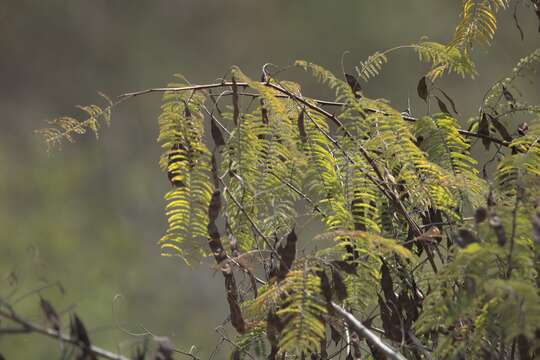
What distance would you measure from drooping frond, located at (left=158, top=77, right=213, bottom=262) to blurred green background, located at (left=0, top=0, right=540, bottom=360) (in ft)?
7.54

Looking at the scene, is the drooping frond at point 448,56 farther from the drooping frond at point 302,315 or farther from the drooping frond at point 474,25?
the drooping frond at point 302,315

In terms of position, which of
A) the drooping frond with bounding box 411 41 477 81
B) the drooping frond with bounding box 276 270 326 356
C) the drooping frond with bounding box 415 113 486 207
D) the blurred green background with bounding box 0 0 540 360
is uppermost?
the blurred green background with bounding box 0 0 540 360

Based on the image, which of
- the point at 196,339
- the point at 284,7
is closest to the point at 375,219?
the point at 196,339

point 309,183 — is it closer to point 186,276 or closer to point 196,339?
point 196,339

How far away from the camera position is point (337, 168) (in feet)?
2.75

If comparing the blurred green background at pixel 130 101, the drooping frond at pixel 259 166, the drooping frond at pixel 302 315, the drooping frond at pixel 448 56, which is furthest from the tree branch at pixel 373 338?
the blurred green background at pixel 130 101

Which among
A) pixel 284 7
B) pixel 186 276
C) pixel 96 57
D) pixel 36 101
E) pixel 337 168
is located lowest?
pixel 337 168

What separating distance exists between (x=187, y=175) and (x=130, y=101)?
3.20 m

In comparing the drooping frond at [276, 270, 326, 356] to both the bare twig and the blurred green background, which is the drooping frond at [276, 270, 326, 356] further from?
the blurred green background

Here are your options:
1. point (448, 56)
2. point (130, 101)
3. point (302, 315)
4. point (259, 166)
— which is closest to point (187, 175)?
point (259, 166)

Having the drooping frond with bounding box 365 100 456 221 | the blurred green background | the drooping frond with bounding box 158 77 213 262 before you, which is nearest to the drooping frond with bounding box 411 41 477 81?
the drooping frond with bounding box 365 100 456 221

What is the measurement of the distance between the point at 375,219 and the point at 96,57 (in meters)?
3.38

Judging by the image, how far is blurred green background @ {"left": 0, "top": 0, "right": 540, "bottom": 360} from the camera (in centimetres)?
339

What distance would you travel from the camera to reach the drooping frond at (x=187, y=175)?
783mm
